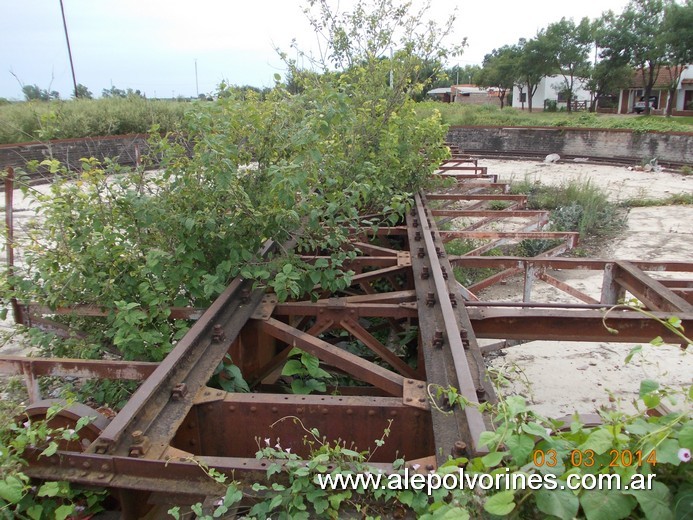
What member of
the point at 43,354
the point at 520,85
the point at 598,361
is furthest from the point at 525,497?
the point at 520,85

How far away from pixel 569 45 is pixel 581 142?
85.2 feet

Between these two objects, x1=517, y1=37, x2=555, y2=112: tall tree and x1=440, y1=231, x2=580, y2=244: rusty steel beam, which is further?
x1=517, y1=37, x2=555, y2=112: tall tree

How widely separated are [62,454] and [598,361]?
4997 millimetres

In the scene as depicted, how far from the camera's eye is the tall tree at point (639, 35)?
124 feet

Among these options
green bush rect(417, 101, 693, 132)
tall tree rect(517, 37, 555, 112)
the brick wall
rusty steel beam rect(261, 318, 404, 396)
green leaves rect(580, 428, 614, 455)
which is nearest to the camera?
green leaves rect(580, 428, 614, 455)

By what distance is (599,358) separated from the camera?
532 centimetres

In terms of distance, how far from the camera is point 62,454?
6.14 ft

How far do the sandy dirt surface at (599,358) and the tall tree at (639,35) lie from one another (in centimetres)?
3046

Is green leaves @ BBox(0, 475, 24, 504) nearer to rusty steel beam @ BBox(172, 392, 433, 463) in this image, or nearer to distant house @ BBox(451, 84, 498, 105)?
rusty steel beam @ BBox(172, 392, 433, 463)

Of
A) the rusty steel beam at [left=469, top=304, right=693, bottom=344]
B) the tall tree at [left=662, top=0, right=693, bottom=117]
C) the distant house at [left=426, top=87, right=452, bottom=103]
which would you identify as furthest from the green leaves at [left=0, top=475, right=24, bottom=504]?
the distant house at [left=426, top=87, right=452, bottom=103]

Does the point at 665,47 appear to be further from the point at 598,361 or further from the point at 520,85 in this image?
the point at 598,361

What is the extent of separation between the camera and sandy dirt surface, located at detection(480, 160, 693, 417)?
4574 millimetres

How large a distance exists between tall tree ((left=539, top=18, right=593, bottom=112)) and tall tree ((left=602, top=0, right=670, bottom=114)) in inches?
125

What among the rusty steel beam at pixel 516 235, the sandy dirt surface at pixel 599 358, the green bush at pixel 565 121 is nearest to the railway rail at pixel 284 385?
the sandy dirt surface at pixel 599 358
